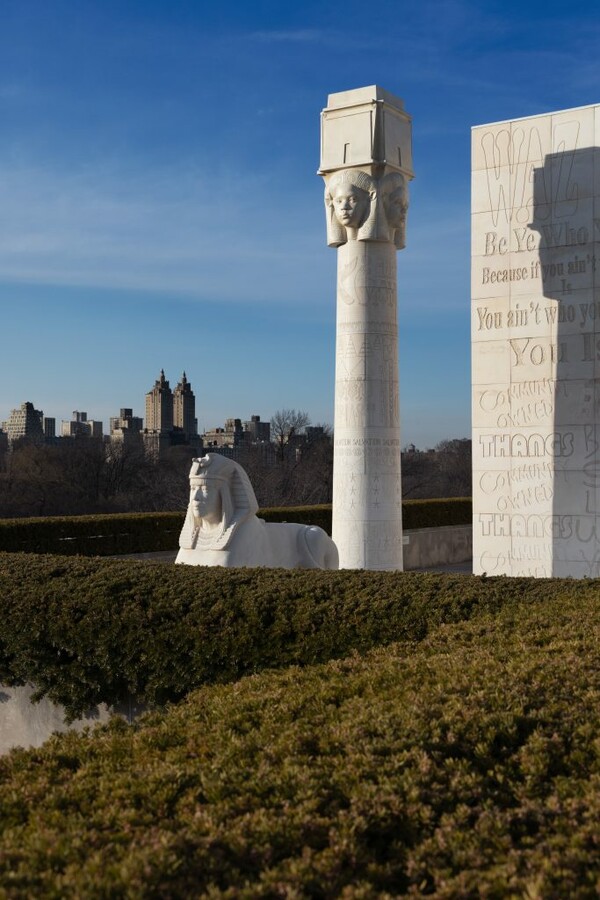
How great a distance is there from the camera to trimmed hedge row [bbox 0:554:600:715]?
22.2 feet

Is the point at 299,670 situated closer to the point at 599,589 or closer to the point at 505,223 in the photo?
the point at 599,589

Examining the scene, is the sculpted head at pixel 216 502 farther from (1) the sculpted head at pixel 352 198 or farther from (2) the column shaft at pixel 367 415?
(1) the sculpted head at pixel 352 198

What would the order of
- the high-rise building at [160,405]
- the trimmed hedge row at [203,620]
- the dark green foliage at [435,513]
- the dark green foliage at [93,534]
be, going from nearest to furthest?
the trimmed hedge row at [203,620], the dark green foliage at [93,534], the dark green foliage at [435,513], the high-rise building at [160,405]

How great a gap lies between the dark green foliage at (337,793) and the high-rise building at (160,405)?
402 ft

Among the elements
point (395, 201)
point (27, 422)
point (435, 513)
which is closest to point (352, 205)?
point (395, 201)

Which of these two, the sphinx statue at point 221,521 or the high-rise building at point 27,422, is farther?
the high-rise building at point 27,422

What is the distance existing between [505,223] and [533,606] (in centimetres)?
758

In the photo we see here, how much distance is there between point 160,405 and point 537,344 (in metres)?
120

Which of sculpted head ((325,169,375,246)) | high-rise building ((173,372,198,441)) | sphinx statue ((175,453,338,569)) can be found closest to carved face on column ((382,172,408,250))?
sculpted head ((325,169,375,246))

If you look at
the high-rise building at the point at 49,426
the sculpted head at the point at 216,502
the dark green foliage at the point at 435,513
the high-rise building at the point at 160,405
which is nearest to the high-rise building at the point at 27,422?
the high-rise building at the point at 49,426

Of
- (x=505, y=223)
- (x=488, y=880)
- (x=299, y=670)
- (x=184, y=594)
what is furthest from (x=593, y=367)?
(x=488, y=880)

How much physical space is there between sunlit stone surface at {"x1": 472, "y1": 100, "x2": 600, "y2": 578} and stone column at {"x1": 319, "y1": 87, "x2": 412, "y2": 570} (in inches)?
56.0

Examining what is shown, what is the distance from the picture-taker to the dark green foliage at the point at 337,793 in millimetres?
2771

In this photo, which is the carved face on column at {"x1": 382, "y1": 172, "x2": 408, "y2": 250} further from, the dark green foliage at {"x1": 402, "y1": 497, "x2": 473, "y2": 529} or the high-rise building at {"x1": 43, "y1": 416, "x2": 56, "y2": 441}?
the high-rise building at {"x1": 43, "y1": 416, "x2": 56, "y2": 441}
